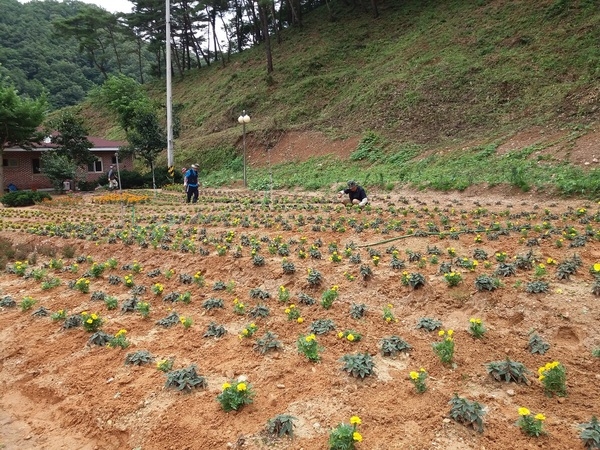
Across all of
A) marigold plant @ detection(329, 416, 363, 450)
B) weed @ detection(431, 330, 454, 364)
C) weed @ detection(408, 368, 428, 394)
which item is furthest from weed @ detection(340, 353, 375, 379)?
marigold plant @ detection(329, 416, 363, 450)

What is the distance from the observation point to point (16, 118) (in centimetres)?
2045

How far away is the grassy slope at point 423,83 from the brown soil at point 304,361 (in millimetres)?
8641

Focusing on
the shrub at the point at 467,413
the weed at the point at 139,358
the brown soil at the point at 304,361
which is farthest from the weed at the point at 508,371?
the weed at the point at 139,358

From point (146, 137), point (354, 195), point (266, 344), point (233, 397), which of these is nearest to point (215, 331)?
point (266, 344)

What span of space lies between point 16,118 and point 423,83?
19.0 meters

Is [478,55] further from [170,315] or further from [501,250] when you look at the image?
[170,315]

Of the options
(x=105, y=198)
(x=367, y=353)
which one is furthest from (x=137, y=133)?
(x=367, y=353)

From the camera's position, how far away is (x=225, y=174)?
77.1ft

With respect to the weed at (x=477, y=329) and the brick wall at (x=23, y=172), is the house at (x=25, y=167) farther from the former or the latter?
the weed at (x=477, y=329)

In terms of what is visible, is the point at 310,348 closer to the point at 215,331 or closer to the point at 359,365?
the point at 359,365

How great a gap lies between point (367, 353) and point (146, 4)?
154 ft

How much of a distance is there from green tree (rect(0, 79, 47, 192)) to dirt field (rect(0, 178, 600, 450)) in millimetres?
15636

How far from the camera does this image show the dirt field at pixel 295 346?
9.75ft

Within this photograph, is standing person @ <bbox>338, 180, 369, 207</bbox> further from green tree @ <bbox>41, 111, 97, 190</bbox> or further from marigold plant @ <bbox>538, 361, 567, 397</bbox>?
green tree @ <bbox>41, 111, 97, 190</bbox>
